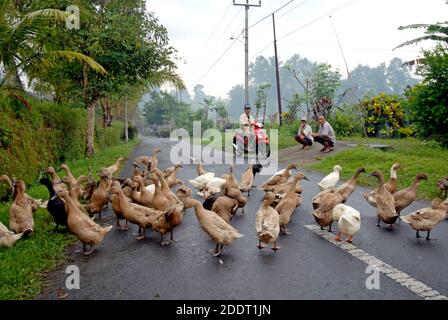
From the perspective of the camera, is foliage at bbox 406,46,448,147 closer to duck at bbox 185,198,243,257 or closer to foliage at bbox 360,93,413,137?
foliage at bbox 360,93,413,137

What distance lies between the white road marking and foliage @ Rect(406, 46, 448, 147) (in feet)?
28.3

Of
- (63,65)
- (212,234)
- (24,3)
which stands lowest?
(212,234)

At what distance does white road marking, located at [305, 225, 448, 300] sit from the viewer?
4.23 metres

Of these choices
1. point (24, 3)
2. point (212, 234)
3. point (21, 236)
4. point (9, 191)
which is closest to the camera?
point (212, 234)

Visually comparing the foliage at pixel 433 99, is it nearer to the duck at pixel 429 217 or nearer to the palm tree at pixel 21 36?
the duck at pixel 429 217

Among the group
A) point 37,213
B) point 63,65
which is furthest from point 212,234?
point 63,65

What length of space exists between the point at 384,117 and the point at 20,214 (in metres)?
18.2

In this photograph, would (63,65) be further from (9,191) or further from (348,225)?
(348,225)

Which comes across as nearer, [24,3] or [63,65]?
[24,3]

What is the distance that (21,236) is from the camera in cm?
589

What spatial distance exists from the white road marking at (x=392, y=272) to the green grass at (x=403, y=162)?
4023 mm

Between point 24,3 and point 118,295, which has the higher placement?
point 24,3

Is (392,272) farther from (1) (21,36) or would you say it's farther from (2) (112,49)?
(2) (112,49)
